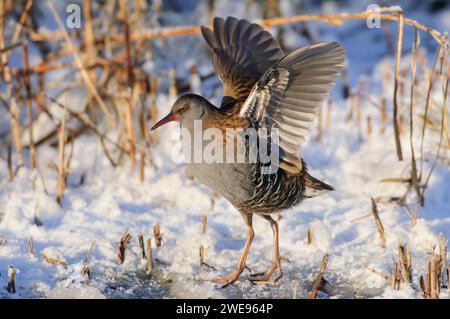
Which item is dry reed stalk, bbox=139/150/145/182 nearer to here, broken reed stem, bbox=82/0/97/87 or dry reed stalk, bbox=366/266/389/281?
broken reed stem, bbox=82/0/97/87

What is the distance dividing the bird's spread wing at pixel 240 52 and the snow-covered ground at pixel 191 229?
930mm

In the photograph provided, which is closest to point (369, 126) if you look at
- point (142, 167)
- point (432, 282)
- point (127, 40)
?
point (142, 167)

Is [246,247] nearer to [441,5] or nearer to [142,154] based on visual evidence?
[142,154]

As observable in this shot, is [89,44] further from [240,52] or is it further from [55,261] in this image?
[55,261]

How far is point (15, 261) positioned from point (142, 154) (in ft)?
5.32

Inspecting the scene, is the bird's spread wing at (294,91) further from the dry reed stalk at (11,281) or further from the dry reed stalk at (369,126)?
the dry reed stalk at (369,126)

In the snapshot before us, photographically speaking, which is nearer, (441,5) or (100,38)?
(100,38)

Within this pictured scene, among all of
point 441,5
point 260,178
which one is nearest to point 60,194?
point 260,178

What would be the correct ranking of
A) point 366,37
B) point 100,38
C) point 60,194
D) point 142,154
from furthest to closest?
point 366,37 < point 100,38 < point 142,154 < point 60,194

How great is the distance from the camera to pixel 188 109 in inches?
159

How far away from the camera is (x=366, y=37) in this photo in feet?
31.3

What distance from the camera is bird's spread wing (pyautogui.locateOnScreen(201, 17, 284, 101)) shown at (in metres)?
4.59

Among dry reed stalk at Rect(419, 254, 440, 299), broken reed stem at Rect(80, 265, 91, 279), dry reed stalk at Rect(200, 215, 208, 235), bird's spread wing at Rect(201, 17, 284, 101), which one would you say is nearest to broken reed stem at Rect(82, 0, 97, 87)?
bird's spread wing at Rect(201, 17, 284, 101)

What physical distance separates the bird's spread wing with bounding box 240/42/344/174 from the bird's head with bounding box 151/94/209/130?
0.88 feet
